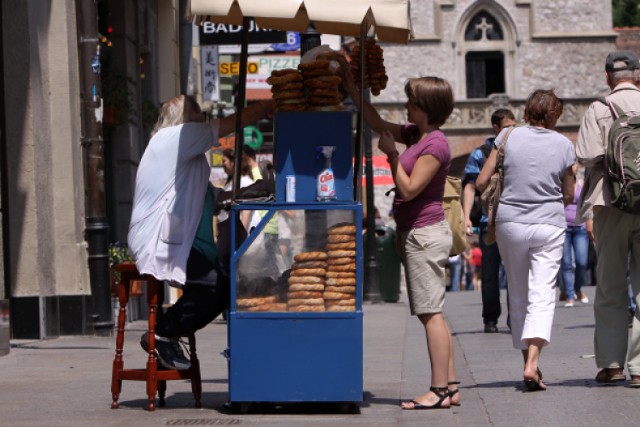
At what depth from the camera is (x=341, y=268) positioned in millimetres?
8406

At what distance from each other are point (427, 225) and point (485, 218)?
234 inches

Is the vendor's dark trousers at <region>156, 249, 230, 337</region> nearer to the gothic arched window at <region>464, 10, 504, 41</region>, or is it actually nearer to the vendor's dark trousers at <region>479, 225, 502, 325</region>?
the vendor's dark trousers at <region>479, 225, 502, 325</region>

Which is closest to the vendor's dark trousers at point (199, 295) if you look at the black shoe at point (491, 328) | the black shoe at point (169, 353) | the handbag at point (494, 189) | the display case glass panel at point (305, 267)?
the black shoe at point (169, 353)

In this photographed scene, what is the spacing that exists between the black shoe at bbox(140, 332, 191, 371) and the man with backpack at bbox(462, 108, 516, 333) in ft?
15.4

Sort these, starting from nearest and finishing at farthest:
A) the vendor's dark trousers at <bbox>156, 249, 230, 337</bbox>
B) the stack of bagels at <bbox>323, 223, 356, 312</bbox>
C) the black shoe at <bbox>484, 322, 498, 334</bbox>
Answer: the stack of bagels at <bbox>323, 223, 356, 312</bbox>
the vendor's dark trousers at <bbox>156, 249, 230, 337</bbox>
the black shoe at <bbox>484, 322, 498, 334</bbox>

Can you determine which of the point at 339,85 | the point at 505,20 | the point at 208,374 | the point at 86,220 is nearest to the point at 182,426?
the point at 339,85

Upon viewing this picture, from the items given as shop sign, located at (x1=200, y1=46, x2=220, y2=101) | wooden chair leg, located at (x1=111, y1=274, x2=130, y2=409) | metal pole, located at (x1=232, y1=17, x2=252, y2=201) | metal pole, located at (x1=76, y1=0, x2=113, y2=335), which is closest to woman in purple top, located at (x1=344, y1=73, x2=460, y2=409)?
metal pole, located at (x1=232, y1=17, x2=252, y2=201)

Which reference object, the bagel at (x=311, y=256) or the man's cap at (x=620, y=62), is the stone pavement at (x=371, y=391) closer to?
the bagel at (x=311, y=256)

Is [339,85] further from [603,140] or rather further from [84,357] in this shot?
→ [84,357]

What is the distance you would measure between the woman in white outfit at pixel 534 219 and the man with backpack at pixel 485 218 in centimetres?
336

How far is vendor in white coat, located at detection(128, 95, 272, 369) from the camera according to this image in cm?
854

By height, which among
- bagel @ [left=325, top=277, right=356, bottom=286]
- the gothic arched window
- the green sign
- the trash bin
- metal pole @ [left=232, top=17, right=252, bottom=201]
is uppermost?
the gothic arched window

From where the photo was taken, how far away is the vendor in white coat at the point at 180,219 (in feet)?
28.0

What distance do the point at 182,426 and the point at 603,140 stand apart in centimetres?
329
